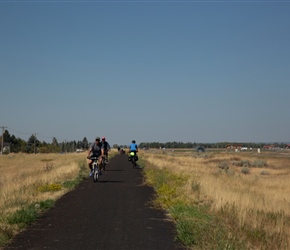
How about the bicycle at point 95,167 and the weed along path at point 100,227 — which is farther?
the bicycle at point 95,167

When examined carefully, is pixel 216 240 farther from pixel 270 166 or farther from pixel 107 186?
pixel 270 166

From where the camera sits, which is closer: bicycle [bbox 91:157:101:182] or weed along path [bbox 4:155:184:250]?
weed along path [bbox 4:155:184:250]

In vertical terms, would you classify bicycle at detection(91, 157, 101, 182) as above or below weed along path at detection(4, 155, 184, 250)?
above

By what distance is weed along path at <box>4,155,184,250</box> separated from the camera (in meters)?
7.15

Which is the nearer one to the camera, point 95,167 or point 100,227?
point 100,227

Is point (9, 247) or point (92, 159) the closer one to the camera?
point (9, 247)

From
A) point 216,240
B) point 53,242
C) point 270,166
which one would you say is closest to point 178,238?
point 216,240

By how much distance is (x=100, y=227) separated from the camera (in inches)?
335

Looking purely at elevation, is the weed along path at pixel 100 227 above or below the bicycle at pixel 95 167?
below

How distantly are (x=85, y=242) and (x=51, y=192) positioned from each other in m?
7.59

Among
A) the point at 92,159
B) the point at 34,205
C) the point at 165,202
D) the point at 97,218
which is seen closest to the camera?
→ the point at 97,218

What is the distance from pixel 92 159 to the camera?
18.5 metres

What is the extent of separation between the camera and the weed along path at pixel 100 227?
7.15 meters

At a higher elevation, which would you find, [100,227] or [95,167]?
[95,167]
